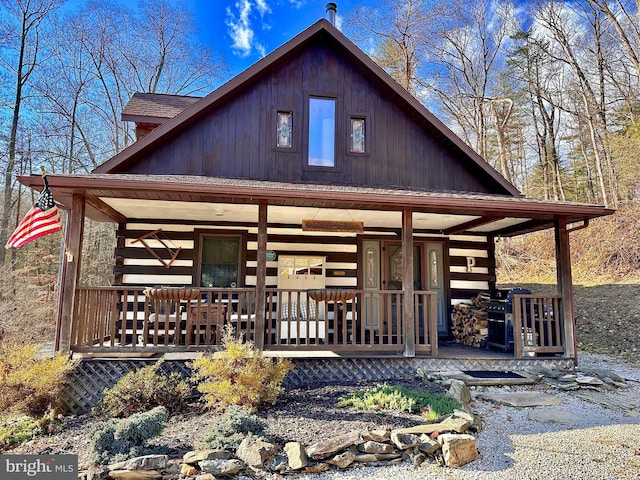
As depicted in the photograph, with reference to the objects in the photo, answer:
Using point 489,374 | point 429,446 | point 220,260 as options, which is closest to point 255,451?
point 429,446

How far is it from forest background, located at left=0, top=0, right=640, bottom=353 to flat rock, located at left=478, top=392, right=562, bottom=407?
10.7 metres

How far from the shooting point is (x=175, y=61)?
21.0 metres

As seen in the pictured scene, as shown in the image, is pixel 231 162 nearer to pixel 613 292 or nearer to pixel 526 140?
pixel 613 292

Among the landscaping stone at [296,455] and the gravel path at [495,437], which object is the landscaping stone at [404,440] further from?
the landscaping stone at [296,455]

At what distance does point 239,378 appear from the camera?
4.82m

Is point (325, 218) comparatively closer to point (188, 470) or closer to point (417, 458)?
point (417, 458)

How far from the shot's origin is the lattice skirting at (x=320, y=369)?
580 centimetres

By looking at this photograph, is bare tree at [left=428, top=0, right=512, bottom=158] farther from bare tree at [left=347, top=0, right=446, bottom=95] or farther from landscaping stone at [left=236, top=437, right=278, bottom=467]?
landscaping stone at [left=236, top=437, right=278, bottom=467]

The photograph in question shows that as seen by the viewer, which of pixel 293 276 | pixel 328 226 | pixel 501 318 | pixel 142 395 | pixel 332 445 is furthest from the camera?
pixel 293 276

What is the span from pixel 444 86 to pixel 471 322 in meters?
15.3

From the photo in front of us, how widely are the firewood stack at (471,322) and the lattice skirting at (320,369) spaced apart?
1.47 meters

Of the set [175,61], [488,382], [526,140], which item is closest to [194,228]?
[488,382]

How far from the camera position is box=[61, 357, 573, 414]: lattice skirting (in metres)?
5.80

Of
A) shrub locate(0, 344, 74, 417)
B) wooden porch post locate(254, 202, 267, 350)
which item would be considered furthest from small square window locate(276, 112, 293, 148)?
shrub locate(0, 344, 74, 417)
